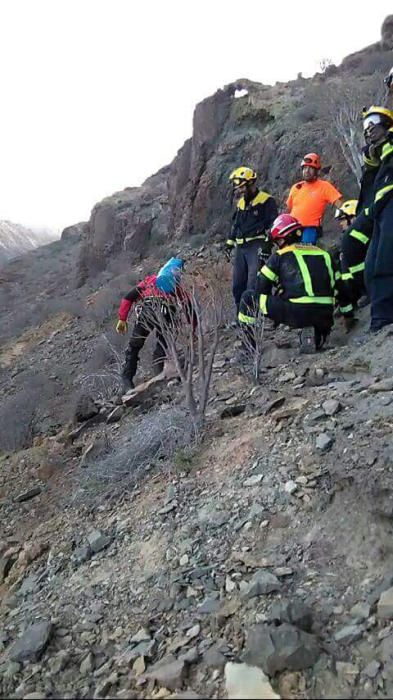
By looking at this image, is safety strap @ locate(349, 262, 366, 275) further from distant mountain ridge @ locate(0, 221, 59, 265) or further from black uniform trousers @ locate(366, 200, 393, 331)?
distant mountain ridge @ locate(0, 221, 59, 265)

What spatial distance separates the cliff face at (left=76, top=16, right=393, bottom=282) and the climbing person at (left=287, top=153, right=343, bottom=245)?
23.5 ft

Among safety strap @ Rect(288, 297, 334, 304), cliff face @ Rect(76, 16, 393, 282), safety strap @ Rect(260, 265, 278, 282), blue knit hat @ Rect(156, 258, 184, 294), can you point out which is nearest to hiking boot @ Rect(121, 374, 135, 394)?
blue knit hat @ Rect(156, 258, 184, 294)

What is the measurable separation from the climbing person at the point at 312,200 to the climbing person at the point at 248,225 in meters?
0.33

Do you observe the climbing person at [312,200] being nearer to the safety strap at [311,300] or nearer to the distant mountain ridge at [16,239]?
the safety strap at [311,300]

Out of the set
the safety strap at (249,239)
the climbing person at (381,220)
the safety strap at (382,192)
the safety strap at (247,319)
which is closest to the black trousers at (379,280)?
the climbing person at (381,220)

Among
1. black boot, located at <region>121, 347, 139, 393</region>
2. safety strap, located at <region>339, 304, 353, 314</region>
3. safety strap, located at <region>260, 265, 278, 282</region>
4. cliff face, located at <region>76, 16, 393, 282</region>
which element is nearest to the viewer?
safety strap, located at <region>260, 265, 278, 282</region>

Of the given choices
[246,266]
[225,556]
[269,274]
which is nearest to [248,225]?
[246,266]

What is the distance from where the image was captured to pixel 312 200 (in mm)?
6156

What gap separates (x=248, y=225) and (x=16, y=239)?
83472mm

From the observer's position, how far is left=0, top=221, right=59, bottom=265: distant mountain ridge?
7334cm

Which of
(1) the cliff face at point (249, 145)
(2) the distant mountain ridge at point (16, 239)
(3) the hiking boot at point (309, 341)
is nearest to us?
(3) the hiking boot at point (309, 341)

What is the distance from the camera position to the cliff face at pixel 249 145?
15922mm

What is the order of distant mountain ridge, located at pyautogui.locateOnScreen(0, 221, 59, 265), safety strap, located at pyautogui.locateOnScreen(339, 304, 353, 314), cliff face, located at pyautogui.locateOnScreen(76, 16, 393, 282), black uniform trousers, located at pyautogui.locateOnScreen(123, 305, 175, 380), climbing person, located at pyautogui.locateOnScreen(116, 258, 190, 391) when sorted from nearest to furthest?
safety strap, located at pyautogui.locateOnScreen(339, 304, 353, 314)
climbing person, located at pyautogui.locateOnScreen(116, 258, 190, 391)
black uniform trousers, located at pyautogui.locateOnScreen(123, 305, 175, 380)
cliff face, located at pyautogui.locateOnScreen(76, 16, 393, 282)
distant mountain ridge, located at pyautogui.locateOnScreen(0, 221, 59, 265)

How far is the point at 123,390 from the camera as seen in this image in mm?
6496
